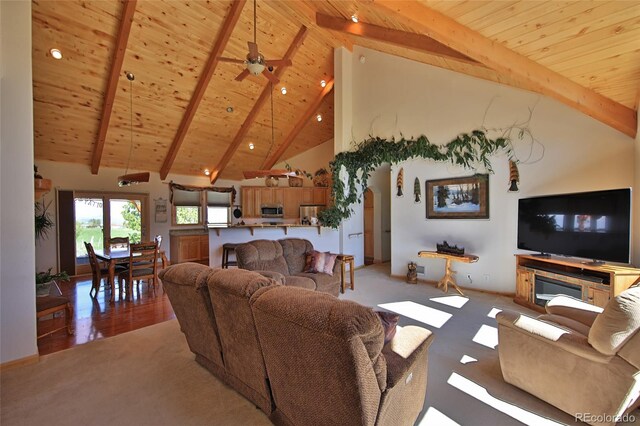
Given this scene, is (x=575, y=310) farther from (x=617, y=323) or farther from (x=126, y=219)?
(x=126, y=219)

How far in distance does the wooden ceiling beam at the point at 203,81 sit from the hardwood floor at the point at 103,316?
3.55 meters

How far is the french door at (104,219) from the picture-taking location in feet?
21.2

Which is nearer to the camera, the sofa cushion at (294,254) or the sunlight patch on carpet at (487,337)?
the sunlight patch on carpet at (487,337)

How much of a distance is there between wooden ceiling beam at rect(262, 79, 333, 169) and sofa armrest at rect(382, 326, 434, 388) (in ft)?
21.9

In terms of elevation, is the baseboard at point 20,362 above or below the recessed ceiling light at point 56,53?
below

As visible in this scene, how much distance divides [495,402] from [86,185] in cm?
859

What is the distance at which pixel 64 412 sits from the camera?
1.97 metres

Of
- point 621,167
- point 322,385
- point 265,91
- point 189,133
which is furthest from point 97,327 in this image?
point 621,167

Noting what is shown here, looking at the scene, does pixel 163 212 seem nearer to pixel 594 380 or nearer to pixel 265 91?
pixel 265 91

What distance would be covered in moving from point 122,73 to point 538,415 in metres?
7.26

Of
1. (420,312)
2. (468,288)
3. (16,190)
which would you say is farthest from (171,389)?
(468,288)

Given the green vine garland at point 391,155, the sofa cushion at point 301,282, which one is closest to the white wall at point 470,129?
the green vine garland at point 391,155

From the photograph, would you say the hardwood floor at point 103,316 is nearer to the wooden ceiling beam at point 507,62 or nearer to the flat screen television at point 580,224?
the wooden ceiling beam at point 507,62

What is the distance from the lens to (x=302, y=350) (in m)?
1.33
